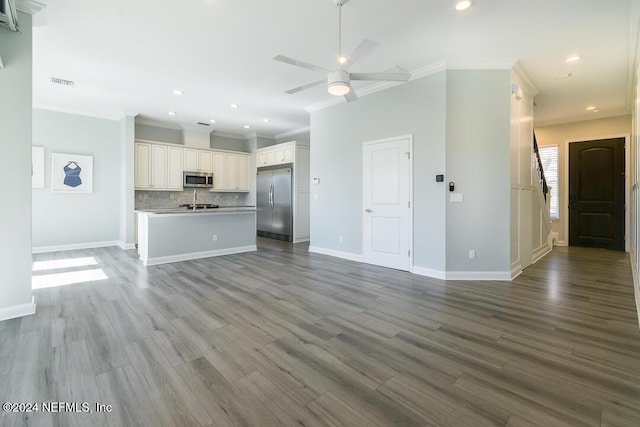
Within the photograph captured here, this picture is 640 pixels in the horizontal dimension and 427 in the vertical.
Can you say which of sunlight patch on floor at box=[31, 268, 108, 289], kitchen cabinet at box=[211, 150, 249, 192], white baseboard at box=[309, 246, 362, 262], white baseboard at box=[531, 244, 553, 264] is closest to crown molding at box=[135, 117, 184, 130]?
kitchen cabinet at box=[211, 150, 249, 192]

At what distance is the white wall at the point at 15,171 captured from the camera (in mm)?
2709

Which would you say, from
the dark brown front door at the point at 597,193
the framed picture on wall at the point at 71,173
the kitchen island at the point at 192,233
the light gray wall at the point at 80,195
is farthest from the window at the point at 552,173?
the framed picture on wall at the point at 71,173

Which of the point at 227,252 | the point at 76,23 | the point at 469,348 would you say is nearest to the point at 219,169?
the point at 227,252

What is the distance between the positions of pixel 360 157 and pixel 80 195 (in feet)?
20.0

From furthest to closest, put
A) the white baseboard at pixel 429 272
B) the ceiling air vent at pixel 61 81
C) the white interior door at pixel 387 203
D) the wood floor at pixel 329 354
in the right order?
the ceiling air vent at pixel 61 81 < the white interior door at pixel 387 203 < the white baseboard at pixel 429 272 < the wood floor at pixel 329 354

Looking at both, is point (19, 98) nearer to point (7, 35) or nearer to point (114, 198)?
point (7, 35)

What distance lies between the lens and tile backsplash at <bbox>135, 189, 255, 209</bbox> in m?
7.31

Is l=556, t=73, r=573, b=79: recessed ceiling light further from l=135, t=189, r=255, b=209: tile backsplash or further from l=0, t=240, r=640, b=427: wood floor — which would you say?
l=135, t=189, r=255, b=209: tile backsplash

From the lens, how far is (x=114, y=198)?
6852mm

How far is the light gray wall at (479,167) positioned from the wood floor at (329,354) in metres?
0.51

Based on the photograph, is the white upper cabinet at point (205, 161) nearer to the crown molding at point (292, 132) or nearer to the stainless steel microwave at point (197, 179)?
the stainless steel microwave at point (197, 179)

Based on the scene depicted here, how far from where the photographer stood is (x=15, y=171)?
2.76 m

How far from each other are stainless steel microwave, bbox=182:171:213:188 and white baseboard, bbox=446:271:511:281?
6390 mm

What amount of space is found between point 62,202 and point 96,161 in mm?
1093
